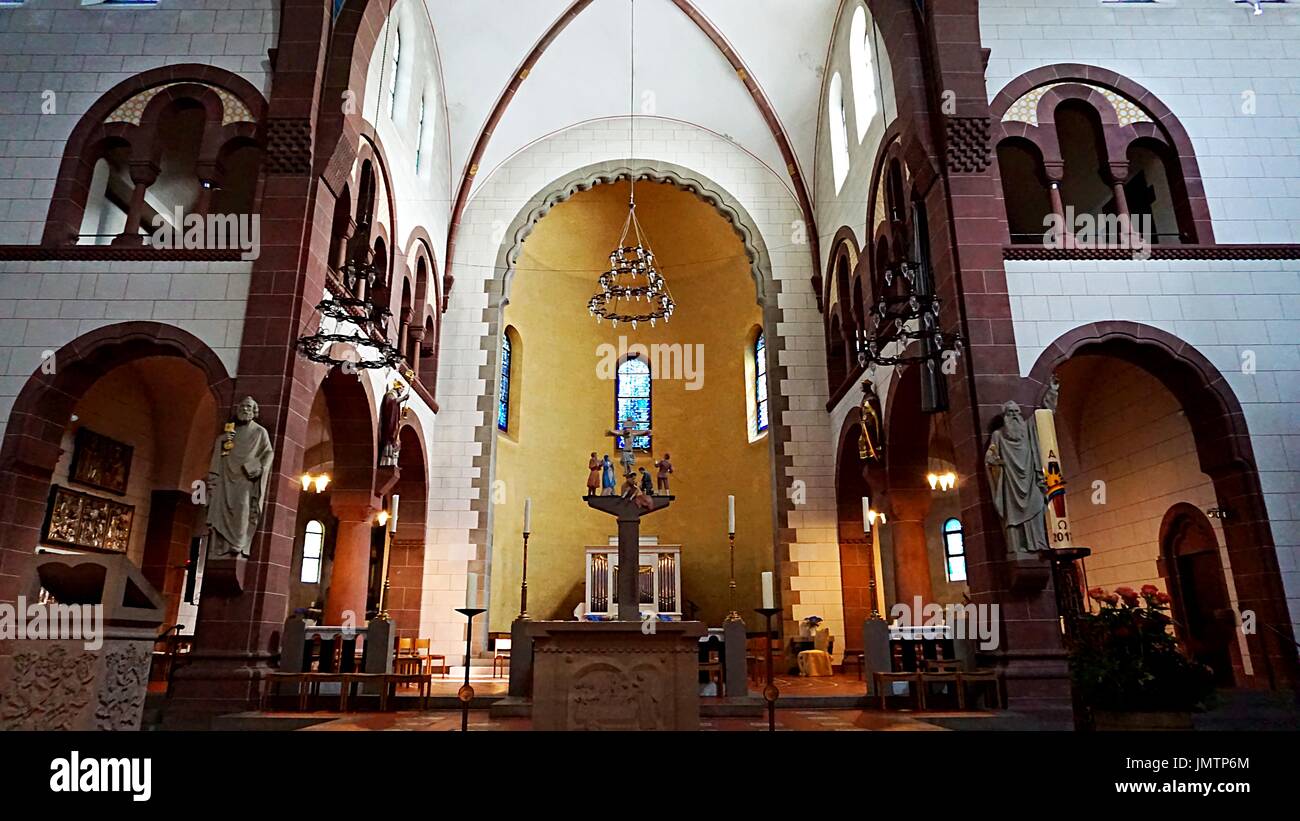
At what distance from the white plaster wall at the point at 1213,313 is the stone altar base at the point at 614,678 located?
5.92m

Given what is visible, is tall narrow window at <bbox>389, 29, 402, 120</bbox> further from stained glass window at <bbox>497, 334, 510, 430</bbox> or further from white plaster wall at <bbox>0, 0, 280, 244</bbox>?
stained glass window at <bbox>497, 334, 510, 430</bbox>

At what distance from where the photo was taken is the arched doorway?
35.6 ft

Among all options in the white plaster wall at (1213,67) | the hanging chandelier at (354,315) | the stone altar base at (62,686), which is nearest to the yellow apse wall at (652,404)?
the hanging chandelier at (354,315)

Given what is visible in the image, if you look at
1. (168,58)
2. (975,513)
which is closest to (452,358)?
(168,58)

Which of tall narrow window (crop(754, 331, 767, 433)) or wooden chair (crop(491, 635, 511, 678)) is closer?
wooden chair (crop(491, 635, 511, 678))

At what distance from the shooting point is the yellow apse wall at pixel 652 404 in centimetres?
1881

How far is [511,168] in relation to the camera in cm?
1730

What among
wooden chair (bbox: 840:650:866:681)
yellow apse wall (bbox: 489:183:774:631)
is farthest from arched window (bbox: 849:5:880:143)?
wooden chair (bbox: 840:650:866:681)

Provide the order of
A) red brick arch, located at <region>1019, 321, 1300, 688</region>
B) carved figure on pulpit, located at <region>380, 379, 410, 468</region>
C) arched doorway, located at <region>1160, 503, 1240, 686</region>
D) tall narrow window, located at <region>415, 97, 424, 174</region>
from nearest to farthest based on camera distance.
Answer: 1. red brick arch, located at <region>1019, 321, 1300, 688</region>
2. arched doorway, located at <region>1160, 503, 1240, 686</region>
3. carved figure on pulpit, located at <region>380, 379, 410, 468</region>
4. tall narrow window, located at <region>415, 97, 424, 174</region>

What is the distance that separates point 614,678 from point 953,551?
13.5m

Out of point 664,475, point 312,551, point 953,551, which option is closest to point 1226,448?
point 664,475

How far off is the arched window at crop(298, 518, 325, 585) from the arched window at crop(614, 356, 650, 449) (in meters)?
7.46
